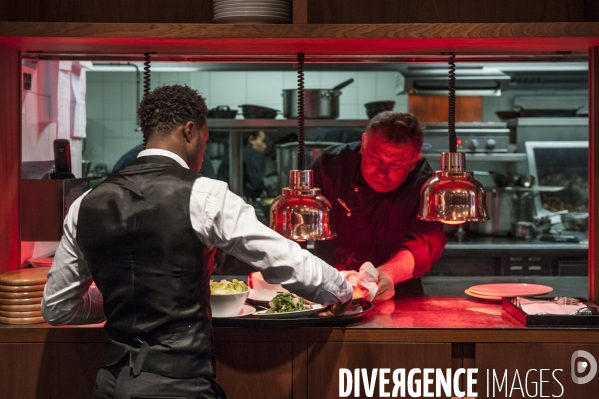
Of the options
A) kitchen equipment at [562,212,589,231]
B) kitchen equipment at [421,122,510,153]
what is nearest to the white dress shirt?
kitchen equipment at [421,122,510,153]

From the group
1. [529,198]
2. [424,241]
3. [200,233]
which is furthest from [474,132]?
[200,233]

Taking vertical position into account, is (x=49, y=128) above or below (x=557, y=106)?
below

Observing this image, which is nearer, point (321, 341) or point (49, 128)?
point (321, 341)

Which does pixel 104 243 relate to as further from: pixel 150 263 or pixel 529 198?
pixel 529 198

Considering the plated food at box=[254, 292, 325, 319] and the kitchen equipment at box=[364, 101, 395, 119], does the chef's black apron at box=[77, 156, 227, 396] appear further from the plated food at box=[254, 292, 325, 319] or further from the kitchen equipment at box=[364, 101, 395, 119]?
the kitchen equipment at box=[364, 101, 395, 119]

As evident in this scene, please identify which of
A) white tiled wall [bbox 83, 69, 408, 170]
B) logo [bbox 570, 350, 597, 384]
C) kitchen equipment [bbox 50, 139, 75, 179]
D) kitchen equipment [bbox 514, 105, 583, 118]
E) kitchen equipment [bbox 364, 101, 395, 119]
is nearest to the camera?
logo [bbox 570, 350, 597, 384]

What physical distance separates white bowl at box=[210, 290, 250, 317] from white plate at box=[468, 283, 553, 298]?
111 centimetres

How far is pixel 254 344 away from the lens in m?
2.60

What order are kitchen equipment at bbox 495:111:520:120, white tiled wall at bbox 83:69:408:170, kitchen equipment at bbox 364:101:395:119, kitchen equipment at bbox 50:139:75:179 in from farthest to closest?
1. white tiled wall at bbox 83:69:408:170
2. kitchen equipment at bbox 495:111:520:120
3. kitchen equipment at bbox 364:101:395:119
4. kitchen equipment at bbox 50:139:75:179

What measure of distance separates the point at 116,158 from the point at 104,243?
4.95 m

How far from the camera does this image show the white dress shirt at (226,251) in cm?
211

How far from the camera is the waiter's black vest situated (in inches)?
82.4

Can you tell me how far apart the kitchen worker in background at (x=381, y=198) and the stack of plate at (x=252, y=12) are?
1057 millimetres

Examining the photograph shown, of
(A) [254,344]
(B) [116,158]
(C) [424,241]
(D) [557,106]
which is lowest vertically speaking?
(A) [254,344]
